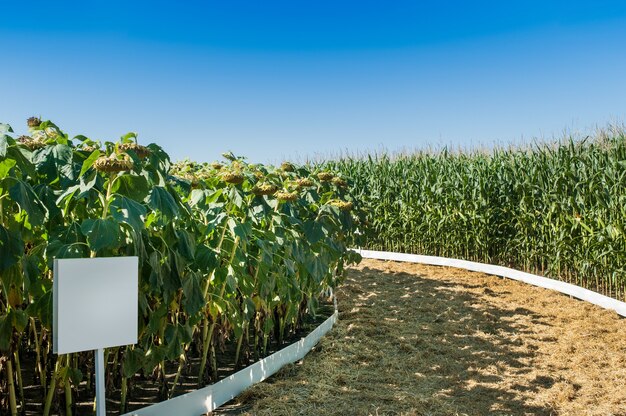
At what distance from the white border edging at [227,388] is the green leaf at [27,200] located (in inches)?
55.9

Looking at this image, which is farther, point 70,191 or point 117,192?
point 117,192

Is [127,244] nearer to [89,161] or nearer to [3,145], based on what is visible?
[89,161]

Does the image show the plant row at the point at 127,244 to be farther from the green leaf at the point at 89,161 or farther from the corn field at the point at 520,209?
the corn field at the point at 520,209

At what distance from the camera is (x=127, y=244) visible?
3.22m

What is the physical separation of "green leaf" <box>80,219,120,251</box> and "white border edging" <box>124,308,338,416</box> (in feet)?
4.31

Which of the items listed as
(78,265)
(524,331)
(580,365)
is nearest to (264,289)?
(78,265)

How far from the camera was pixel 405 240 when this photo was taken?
12188mm

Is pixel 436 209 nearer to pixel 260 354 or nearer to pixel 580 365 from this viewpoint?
pixel 580 365

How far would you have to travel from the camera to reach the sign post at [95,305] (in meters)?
2.75

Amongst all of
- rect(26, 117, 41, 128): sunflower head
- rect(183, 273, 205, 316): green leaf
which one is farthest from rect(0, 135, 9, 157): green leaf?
rect(183, 273, 205, 316): green leaf

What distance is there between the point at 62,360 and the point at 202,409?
102 cm

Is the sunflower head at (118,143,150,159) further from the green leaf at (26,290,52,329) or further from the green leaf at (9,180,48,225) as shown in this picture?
the green leaf at (26,290,52,329)

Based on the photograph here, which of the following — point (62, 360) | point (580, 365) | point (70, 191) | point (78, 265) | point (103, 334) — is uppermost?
point (70, 191)

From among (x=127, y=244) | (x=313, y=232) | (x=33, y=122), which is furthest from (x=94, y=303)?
(x=313, y=232)
